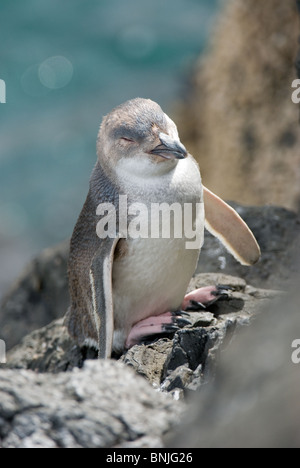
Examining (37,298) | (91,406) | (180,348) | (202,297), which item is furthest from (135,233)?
(37,298)

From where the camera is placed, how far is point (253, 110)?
9.59 m

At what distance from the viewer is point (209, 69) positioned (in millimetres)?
10969

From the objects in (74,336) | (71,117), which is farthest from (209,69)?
(74,336)

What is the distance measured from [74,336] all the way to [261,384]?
2.81 m

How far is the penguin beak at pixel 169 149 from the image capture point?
4.09m

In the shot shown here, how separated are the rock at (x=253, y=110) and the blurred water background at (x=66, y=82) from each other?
2.13m

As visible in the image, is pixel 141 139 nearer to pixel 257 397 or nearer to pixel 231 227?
pixel 231 227

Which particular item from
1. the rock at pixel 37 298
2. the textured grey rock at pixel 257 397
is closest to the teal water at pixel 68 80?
the rock at pixel 37 298

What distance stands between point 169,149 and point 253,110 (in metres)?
5.71

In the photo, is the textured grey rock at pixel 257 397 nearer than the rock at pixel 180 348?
Yes

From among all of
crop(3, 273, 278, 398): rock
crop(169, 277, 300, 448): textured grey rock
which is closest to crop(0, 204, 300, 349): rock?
crop(3, 273, 278, 398): rock

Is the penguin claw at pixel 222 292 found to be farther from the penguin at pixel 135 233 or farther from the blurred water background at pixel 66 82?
the blurred water background at pixel 66 82

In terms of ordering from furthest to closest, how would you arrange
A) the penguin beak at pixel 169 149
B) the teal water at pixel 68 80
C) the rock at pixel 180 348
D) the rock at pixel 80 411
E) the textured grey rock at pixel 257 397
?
the teal water at pixel 68 80
the penguin beak at pixel 169 149
the rock at pixel 180 348
the rock at pixel 80 411
the textured grey rock at pixel 257 397
